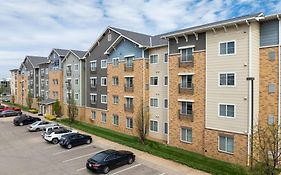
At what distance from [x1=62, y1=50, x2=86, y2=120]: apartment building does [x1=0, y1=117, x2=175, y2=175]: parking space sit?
12.7 m

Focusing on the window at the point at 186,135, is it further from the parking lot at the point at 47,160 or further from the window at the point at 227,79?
the window at the point at 227,79

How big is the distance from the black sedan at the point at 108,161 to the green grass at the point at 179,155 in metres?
3.81

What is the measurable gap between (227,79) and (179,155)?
332 inches

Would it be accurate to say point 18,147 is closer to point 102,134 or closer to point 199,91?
point 102,134

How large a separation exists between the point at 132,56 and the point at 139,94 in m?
5.13

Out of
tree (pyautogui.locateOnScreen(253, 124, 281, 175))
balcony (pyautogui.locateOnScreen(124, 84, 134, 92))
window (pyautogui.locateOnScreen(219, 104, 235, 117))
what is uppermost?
balcony (pyautogui.locateOnScreen(124, 84, 134, 92))

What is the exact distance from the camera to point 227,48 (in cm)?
2214

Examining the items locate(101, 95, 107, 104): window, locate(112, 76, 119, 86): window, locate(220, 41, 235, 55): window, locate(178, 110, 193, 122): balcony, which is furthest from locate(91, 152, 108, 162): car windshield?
locate(101, 95, 107, 104): window

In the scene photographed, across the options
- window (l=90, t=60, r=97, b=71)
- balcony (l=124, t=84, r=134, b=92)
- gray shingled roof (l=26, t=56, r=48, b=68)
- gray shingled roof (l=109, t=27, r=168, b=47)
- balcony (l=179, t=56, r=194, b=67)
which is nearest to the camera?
balcony (l=179, t=56, r=194, b=67)

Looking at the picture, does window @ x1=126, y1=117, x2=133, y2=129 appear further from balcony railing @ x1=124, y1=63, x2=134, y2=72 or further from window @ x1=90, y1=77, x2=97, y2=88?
window @ x1=90, y1=77, x2=97, y2=88

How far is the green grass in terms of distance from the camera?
20.0 metres

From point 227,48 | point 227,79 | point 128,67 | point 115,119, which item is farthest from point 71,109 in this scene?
point 227,48

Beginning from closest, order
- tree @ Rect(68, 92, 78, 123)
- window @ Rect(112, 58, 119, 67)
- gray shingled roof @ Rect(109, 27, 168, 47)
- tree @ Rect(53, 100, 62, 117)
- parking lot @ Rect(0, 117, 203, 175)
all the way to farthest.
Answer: parking lot @ Rect(0, 117, 203, 175) < gray shingled roof @ Rect(109, 27, 168, 47) < window @ Rect(112, 58, 119, 67) < tree @ Rect(68, 92, 78, 123) < tree @ Rect(53, 100, 62, 117)

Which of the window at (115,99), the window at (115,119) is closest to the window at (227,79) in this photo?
the window at (115,99)
